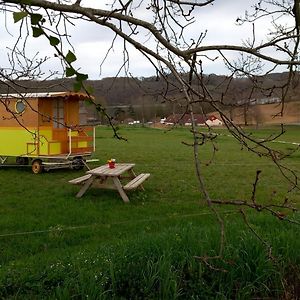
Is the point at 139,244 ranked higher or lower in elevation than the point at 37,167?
higher

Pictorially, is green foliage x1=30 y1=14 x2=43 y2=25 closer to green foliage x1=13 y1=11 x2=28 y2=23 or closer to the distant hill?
green foliage x1=13 y1=11 x2=28 y2=23

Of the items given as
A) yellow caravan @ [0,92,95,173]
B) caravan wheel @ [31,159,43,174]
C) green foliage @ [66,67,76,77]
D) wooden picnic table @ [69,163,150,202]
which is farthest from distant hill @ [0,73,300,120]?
caravan wheel @ [31,159,43,174]

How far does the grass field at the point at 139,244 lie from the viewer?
351 centimetres

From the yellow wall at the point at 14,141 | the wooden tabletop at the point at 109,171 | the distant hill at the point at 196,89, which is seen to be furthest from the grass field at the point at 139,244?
the yellow wall at the point at 14,141

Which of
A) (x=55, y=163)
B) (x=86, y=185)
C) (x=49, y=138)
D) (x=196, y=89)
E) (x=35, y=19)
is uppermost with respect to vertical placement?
(x=35, y=19)

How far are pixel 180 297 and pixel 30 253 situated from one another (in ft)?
8.44

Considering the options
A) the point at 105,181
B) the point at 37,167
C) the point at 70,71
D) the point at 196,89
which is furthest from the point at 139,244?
the point at 37,167

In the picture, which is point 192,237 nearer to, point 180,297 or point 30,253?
point 180,297

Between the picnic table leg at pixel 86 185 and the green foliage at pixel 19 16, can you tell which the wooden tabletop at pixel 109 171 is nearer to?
the picnic table leg at pixel 86 185

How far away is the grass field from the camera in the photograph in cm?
351

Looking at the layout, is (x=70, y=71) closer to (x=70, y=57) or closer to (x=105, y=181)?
(x=70, y=57)

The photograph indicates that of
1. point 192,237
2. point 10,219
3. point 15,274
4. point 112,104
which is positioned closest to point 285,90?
point 112,104

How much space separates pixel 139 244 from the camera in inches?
159

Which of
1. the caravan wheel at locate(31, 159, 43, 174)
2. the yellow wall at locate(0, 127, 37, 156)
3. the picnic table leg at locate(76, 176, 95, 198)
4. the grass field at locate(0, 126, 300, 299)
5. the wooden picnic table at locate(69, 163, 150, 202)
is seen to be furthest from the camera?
the yellow wall at locate(0, 127, 37, 156)
